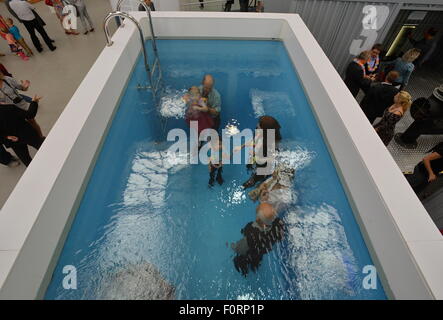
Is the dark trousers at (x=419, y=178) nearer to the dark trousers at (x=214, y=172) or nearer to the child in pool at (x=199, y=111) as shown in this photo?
the dark trousers at (x=214, y=172)

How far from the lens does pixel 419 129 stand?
3.64 m

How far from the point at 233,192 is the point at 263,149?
0.58 meters

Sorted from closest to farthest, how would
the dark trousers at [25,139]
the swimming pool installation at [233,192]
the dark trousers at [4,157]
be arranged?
the swimming pool installation at [233,192], the dark trousers at [25,139], the dark trousers at [4,157]

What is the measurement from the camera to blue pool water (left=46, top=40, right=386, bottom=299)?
167 centimetres

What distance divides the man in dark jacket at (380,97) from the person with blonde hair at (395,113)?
0.42 m

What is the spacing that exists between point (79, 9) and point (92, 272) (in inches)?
266

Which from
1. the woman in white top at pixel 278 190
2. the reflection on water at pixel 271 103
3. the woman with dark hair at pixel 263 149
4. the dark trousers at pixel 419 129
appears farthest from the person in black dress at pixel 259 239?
the dark trousers at pixel 419 129

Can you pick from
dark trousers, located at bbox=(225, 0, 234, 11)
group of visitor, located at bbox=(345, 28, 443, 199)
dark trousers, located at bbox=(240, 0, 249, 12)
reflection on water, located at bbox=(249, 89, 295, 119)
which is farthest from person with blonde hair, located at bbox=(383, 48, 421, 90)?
dark trousers, located at bbox=(225, 0, 234, 11)

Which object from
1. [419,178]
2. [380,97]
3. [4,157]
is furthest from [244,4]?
[4,157]

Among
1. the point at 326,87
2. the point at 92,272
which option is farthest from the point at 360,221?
the point at 92,272

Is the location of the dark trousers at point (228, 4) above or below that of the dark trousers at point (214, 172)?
above

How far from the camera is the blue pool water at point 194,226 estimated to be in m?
1.67

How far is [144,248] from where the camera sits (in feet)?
6.01
